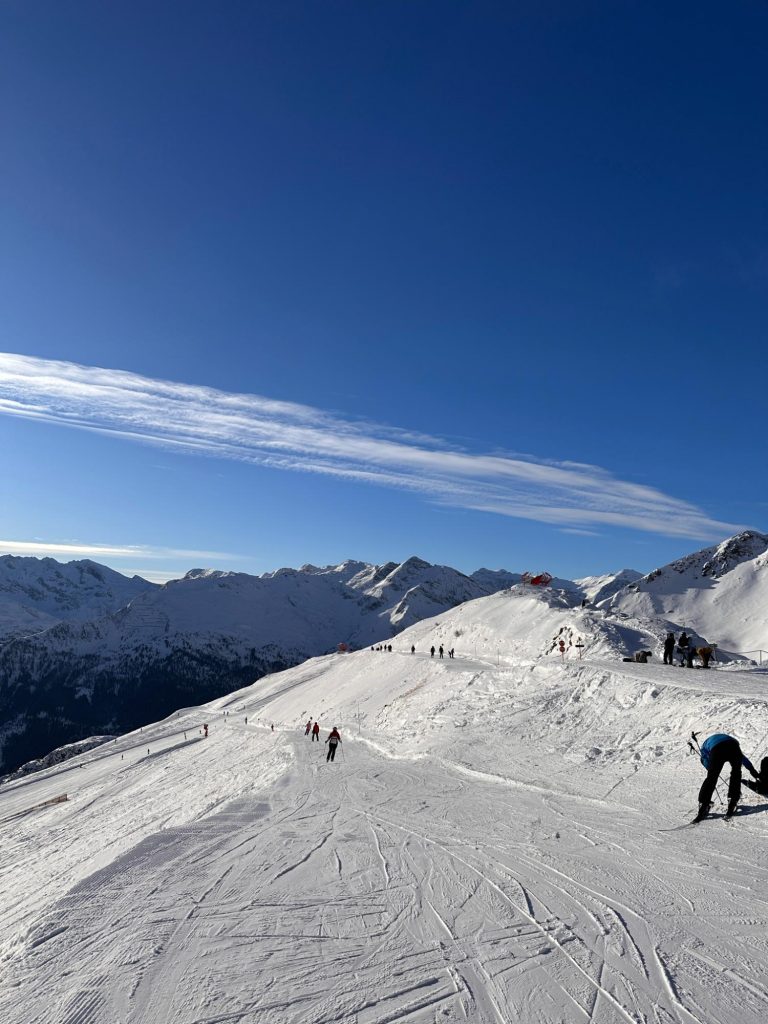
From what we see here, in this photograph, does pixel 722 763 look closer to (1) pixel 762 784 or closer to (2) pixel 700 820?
(2) pixel 700 820

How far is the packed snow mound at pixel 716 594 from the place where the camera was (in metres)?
101

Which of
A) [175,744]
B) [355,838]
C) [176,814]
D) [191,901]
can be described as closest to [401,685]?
[175,744]

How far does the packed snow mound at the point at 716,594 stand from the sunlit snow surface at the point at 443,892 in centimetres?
Answer: 8356

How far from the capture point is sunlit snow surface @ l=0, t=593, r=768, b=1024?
20.0ft

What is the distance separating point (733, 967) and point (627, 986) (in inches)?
49.8

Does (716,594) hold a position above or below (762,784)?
above

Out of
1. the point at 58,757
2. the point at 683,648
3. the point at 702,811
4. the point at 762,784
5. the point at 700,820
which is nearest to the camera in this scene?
the point at 702,811

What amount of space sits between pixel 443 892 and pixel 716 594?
125101mm

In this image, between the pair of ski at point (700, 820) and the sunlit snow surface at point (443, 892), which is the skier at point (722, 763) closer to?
the pair of ski at point (700, 820)

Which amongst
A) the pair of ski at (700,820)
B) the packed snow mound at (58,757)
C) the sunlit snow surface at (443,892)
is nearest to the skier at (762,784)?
the sunlit snow surface at (443,892)

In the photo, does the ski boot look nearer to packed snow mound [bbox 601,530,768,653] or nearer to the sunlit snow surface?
the sunlit snow surface

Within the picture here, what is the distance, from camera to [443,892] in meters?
8.81

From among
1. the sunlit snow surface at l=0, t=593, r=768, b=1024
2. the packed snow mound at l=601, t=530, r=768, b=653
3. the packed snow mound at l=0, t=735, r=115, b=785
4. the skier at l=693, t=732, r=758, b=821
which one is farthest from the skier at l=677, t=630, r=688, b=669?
the packed snow mound at l=0, t=735, r=115, b=785

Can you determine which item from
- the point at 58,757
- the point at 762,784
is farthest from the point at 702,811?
the point at 58,757
